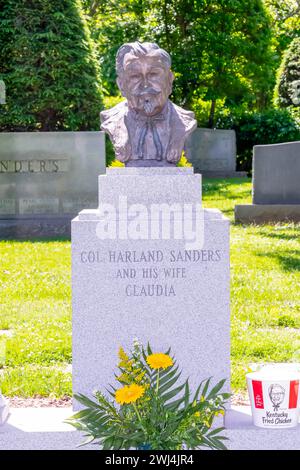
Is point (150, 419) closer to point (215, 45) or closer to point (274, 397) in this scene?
point (274, 397)

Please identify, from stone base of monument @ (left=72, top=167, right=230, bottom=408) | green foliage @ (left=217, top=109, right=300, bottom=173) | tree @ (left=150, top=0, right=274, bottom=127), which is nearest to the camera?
stone base of monument @ (left=72, top=167, right=230, bottom=408)

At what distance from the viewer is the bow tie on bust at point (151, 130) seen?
5617 mm

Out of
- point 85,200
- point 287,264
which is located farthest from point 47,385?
point 85,200

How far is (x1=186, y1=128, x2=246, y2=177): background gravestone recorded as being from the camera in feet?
78.4

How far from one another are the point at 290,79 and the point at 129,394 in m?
23.1

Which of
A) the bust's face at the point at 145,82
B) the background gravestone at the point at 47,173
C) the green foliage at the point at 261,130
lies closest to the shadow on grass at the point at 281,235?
the background gravestone at the point at 47,173

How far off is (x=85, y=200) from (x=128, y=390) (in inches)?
366

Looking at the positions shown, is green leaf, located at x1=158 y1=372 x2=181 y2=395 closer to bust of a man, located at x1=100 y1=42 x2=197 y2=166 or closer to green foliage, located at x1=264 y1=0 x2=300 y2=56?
bust of a man, located at x1=100 y1=42 x2=197 y2=166

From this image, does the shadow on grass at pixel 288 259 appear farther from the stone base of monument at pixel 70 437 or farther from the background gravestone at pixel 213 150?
the background gravestone at pixel 213 150

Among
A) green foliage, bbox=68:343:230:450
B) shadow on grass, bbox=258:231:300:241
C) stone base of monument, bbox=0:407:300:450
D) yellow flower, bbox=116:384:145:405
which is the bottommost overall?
shadow on grass, bbox=258:231:300:241

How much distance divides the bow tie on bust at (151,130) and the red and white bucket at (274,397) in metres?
1.76

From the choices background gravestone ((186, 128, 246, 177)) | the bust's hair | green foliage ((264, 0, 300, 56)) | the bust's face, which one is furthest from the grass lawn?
green foliage ((264, 0, 300, 56))

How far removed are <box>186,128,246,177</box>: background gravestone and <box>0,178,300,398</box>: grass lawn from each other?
37.5 feet

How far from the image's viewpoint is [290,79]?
26047 mm
